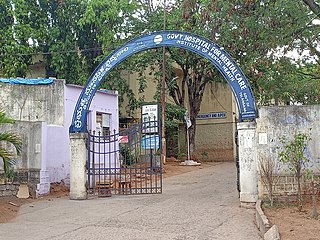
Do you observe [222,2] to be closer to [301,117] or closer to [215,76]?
[301,117]

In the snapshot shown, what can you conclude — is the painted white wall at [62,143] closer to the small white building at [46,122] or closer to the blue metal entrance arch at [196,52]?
the small white building at [46,122]

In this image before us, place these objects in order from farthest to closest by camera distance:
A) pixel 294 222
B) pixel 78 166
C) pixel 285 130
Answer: pixel 78 166 < pixel 285 130 < pixel 294 222

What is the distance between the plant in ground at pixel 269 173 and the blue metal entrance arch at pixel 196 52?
122cm

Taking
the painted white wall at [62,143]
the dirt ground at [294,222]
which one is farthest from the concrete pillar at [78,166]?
the dirt ground at [294,222]

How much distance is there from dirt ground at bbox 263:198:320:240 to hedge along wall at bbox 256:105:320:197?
0.93 meters

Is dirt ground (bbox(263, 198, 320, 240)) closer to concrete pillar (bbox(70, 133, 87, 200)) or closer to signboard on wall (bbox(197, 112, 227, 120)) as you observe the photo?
concrete pillar (bbox(70, 133, 87, 200))

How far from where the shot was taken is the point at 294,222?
8031 mm

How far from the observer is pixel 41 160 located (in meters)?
13.7

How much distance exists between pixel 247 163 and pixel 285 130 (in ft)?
4.32

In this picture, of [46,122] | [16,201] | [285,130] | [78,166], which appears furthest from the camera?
Answer: [46,122]

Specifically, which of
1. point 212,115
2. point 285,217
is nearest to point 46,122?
point 285,217

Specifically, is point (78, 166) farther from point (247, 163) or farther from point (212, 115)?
point (212, 115)

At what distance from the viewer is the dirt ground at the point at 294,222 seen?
6.94m

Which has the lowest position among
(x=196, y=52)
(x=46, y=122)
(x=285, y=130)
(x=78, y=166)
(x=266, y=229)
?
(x=266, y=229)
